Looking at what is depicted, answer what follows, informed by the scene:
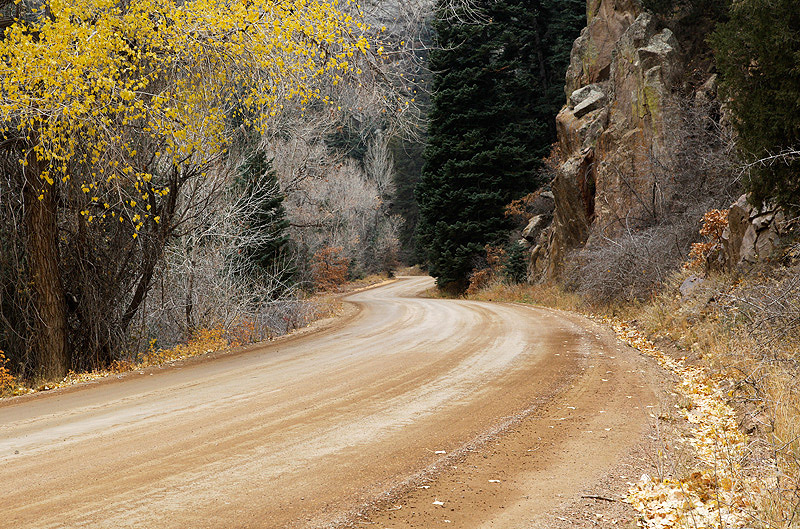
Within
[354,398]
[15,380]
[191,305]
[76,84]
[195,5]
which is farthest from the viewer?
[191,305]

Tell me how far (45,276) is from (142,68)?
380 centimetres

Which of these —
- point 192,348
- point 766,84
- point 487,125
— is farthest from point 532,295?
point 766,84

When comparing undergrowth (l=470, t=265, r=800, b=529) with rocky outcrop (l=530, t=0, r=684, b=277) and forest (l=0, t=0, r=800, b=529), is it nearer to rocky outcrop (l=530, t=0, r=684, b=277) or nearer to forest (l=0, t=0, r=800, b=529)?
forest (l=0, t=0, r=800, b=529)

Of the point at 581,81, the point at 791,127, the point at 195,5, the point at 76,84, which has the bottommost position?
the point at 791,127

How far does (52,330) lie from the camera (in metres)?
9.84

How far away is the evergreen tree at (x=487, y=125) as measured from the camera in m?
29.7

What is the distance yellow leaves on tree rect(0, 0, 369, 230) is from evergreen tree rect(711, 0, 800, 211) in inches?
214

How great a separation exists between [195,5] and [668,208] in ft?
44.8

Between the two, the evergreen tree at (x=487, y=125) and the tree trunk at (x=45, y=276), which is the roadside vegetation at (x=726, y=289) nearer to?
the tree trunk at (x=45, y=276)

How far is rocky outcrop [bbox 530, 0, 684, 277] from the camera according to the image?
18047 mm

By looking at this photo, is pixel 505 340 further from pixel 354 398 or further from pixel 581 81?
pixel 581 81

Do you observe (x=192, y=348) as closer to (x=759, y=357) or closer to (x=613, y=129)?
(x=759, y=357)

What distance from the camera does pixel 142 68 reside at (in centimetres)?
847

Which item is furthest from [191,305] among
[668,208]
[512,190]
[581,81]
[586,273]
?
[512,190]
